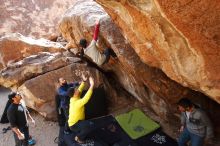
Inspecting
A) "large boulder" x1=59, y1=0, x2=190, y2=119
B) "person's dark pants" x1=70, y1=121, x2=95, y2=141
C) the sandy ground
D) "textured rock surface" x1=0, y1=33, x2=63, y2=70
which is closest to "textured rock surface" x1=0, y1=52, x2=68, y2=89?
"large boulder" x1=59, y1=0, x2=190, y2=119

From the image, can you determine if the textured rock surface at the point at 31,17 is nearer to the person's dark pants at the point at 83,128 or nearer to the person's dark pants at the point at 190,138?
the person's dark pants at the point at 83,128

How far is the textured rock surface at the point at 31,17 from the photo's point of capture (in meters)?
17.6

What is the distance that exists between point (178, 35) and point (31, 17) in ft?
46.2

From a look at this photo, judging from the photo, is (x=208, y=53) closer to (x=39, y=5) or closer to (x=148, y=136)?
(x=148, y=136)

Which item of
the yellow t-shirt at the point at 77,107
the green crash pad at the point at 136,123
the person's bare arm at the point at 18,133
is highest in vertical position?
the yellow t-shirt at the point at 77,107

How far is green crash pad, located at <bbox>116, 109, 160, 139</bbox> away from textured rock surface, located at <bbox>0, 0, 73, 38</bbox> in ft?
29.8

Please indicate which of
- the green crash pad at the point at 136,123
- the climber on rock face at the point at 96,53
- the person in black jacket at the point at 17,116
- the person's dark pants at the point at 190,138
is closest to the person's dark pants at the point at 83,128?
the green crash pad at the point at 136,123

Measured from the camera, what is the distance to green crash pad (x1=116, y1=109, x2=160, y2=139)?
29.6 ft

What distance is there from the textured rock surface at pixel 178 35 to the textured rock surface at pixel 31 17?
1162 centimetres

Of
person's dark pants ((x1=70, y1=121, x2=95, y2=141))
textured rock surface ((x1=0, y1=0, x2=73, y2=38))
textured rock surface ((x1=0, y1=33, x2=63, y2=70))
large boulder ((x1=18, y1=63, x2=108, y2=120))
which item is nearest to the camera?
person's dark pants ((x1=70, y1=121, x2=95, y2=141))

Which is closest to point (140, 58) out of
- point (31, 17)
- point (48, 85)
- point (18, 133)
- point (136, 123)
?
point (136, 123)

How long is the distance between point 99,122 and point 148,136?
152cm

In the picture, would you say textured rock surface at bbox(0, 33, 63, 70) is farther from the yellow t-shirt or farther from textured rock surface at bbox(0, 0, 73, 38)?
the yellow t-shirt

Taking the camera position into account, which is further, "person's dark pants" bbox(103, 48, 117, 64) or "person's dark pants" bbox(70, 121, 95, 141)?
"person's dark pants" bbox(103, 48, 117, 64)
